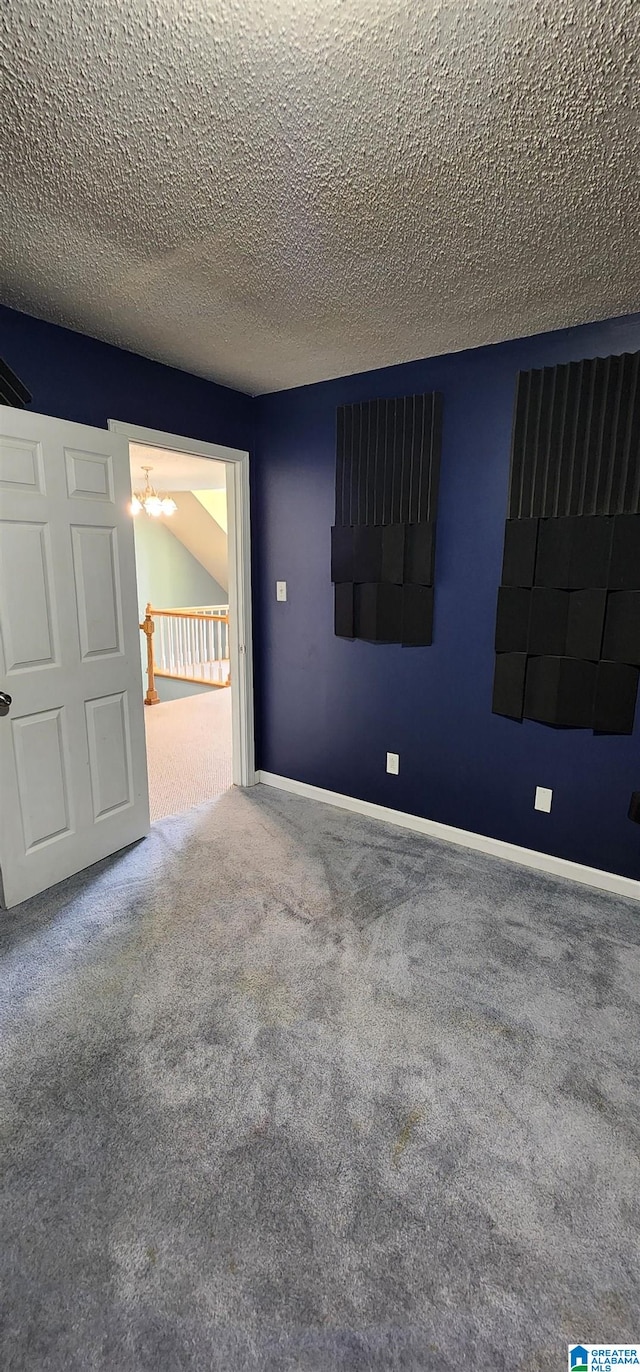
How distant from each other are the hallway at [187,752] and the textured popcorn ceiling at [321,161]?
249 cm

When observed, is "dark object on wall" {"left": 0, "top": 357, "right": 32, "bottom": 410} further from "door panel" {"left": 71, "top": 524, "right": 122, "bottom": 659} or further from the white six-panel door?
"door panel" {"left": 71, "top": 524, "right": 122, "bottom": 659}

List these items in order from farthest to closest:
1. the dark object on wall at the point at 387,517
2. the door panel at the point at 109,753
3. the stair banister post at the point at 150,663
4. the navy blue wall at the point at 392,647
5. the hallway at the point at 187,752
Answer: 1. the stair banister post at the point at 150,663
2. the hallway at the point at 187,752
3. the dark object on wall at the point at 387,517
4. the door panel at the point at 109,753
5. the navy blue wall at the point at 392,647

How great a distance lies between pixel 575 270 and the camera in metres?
1.89

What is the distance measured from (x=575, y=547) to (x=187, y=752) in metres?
3.07

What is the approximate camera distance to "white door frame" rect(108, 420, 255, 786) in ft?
11.0

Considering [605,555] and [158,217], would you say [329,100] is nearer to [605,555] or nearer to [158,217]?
[158,217]

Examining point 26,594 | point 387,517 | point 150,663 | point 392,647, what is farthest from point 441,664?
point 150,663

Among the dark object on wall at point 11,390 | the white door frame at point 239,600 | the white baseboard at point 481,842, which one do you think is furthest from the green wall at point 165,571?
the dark object on wall at point 11,390

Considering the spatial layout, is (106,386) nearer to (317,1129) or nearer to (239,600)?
(239,600)

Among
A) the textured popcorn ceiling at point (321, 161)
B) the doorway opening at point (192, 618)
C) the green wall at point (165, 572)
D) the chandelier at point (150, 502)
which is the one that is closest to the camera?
the textured popcorn ceiling at point (321, 161)

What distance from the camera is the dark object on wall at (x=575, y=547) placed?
230cm

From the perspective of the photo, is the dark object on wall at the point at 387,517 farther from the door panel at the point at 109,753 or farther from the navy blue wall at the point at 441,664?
the door panel at the point at 109,753

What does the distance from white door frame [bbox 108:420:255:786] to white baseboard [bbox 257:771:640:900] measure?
30 centimetres

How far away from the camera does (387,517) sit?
2.95m
